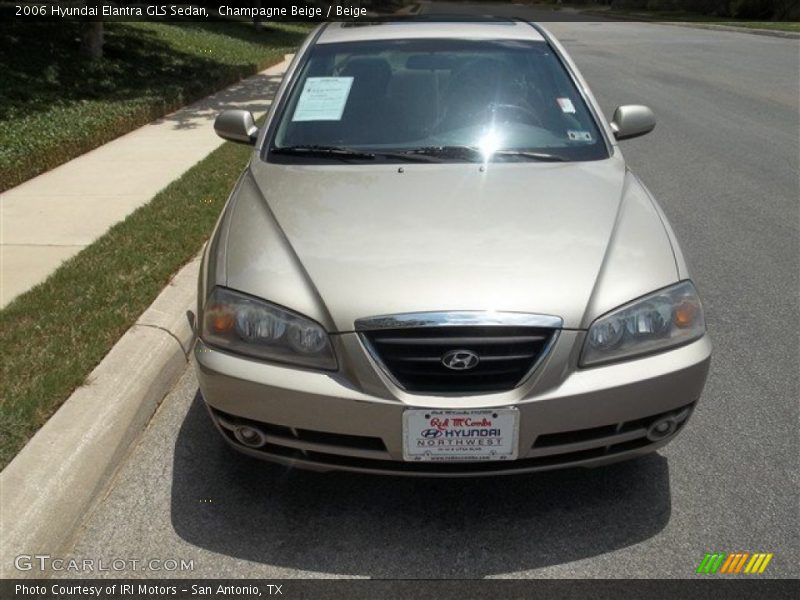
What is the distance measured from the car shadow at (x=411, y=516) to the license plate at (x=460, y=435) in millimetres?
371

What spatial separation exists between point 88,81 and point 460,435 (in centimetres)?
975

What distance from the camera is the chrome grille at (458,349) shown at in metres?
2.53

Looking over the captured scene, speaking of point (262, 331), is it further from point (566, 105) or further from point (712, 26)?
point (712, 26)

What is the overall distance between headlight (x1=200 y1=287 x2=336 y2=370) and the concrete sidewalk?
2.31m

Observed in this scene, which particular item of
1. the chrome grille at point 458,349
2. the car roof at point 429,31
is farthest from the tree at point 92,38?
the chrome grille at point 458,349

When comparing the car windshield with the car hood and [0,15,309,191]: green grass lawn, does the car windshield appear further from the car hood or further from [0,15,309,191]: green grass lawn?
[0,15,309,191]: green grass lawn

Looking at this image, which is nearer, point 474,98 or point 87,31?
point 474,98

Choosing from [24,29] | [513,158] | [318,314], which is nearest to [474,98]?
[513,158]

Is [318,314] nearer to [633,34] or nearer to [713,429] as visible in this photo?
[713,429]

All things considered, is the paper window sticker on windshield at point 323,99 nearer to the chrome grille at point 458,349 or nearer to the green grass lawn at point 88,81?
→ the chrome grille at point 458,349

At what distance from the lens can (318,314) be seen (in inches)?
103

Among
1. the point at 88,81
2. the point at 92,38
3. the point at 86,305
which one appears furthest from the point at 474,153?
the point at 92,38

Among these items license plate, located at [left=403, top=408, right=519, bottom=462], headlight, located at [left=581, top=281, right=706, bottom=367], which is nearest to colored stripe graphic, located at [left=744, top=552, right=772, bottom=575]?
headlight, located at [left=581, top=281, right=706, bottom=367]

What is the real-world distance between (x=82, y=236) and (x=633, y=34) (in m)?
24.8
